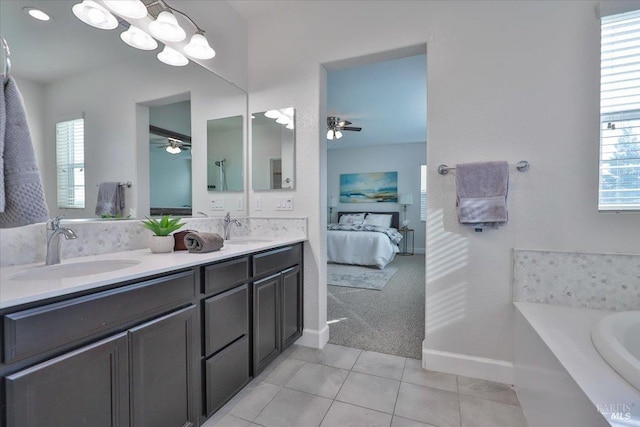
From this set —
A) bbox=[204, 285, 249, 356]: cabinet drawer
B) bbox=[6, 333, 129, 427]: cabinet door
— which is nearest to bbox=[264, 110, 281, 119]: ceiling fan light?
bbox=[204, 285, 249, 356]: cabinet drawer

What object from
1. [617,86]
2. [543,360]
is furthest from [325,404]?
[617,86]

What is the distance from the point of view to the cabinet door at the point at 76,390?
75 cm

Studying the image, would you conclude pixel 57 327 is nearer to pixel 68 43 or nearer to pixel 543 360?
pixel 68 43

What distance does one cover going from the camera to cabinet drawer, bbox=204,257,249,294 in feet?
4.46

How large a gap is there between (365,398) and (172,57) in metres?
2.42

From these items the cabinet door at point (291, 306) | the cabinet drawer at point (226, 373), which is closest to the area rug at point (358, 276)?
the cabinet door at point (291, 306)

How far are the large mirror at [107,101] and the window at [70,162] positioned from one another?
0.02 metres

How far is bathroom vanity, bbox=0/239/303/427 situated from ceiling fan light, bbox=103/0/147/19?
1.28 m

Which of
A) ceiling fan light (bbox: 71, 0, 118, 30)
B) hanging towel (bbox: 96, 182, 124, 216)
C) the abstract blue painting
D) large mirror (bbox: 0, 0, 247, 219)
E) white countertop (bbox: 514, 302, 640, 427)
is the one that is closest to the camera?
white countertop (bbox: 514, 302, 640, 427)

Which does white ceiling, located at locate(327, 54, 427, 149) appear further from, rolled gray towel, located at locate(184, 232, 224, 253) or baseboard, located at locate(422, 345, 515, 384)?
baseboard, located at locate(422, 345, 515, 384)

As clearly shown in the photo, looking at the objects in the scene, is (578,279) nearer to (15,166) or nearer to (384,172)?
(15,166)

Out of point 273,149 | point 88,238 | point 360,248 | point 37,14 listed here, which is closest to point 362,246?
point 360,248

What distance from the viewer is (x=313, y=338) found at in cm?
225

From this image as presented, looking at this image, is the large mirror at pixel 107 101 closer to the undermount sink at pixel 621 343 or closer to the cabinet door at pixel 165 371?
the cabinet door at pixel 165 371
